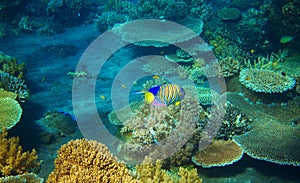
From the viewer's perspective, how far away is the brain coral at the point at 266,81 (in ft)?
19.5

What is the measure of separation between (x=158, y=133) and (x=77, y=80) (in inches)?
231

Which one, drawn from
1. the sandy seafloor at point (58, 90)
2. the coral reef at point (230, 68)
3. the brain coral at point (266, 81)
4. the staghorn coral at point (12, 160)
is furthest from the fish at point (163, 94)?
the coral reef at point (230, 68)

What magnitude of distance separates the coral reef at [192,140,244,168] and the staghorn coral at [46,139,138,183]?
1.52m

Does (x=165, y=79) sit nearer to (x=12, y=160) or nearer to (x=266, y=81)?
(x=266, y=81)

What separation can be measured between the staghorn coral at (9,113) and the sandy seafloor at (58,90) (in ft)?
1.64

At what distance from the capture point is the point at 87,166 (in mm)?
3156

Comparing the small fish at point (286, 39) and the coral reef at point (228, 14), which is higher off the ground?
the small fish at point (286, 39)

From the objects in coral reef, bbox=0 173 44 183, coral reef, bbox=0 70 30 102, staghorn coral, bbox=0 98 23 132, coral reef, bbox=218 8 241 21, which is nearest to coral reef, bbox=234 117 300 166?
coral reef, bbox=0 173 44 183

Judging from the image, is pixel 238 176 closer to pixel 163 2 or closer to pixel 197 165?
pixel 197 165

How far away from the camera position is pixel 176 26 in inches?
420

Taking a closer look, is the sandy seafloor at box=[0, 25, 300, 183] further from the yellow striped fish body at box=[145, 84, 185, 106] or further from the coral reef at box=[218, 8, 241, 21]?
the coral reef at box=[218, 8, 241, 21]

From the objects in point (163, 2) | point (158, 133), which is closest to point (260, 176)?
point (158, 133)

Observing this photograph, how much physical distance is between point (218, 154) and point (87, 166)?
2.36m

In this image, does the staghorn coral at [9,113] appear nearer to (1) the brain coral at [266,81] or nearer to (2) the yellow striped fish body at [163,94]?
(2) the yellow striped fish body at [163,94]
